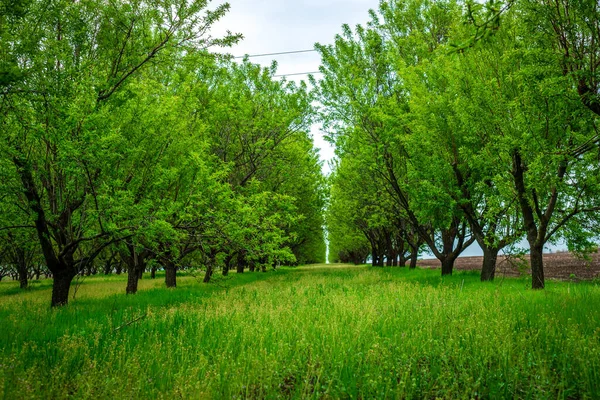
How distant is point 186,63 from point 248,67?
34.7 ft

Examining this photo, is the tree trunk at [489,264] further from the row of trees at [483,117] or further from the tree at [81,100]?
the tree at [81,100]

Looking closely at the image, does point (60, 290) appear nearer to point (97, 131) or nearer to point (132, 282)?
point (132, 282)

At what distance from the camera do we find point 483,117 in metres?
10.3

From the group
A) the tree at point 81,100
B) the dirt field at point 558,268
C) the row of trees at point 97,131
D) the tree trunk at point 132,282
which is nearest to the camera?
the row of trees at point 97,131

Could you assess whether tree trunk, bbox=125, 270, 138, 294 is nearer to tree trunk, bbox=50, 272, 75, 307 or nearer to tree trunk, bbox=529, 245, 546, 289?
tree trunk, bbox=50, 272, 75, 307

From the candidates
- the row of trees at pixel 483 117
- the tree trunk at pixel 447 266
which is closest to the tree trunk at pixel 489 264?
the row of trees at pixel 483 117

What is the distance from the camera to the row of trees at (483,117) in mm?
7520

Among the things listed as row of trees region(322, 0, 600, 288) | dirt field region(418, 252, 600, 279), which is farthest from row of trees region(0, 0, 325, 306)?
dirt field region(418, 252, 600, 279)

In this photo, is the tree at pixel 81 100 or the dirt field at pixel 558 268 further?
the dirt field at pixel 558 268

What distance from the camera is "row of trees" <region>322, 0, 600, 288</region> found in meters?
7.52

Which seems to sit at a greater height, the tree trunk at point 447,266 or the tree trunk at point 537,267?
the tree trunk at point 537,267

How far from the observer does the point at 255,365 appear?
169 inches

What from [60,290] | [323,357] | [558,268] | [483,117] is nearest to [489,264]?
[483,117]

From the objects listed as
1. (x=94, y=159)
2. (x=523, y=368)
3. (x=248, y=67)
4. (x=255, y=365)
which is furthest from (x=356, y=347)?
(x=248, y=67)
